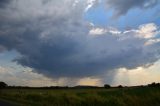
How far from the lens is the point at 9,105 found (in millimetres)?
28406

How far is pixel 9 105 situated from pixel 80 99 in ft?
41.1

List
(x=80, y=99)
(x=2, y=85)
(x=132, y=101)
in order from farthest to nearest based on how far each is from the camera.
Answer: (x=2, y=85), (x=80, y=99), (x=132, y=101)

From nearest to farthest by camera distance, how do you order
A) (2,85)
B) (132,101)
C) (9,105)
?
(9,105), (132,101), (2,85)

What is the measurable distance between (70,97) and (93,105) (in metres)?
6.92

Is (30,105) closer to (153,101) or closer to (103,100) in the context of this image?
(103,100)

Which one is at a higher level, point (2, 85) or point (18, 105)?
point (2, 85)

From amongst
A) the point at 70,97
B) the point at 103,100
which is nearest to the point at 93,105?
the point at 103,100

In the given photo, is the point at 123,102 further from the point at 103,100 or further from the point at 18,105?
the point at 18,105

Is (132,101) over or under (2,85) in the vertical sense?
under

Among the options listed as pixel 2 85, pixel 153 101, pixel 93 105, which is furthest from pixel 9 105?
pixel 2 85

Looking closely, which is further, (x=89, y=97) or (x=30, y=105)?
(x=89, y=97)

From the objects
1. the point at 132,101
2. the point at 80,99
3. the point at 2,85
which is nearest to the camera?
the point at 132,101

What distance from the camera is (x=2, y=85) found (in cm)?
10219

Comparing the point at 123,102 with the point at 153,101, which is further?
the point at 153,101
